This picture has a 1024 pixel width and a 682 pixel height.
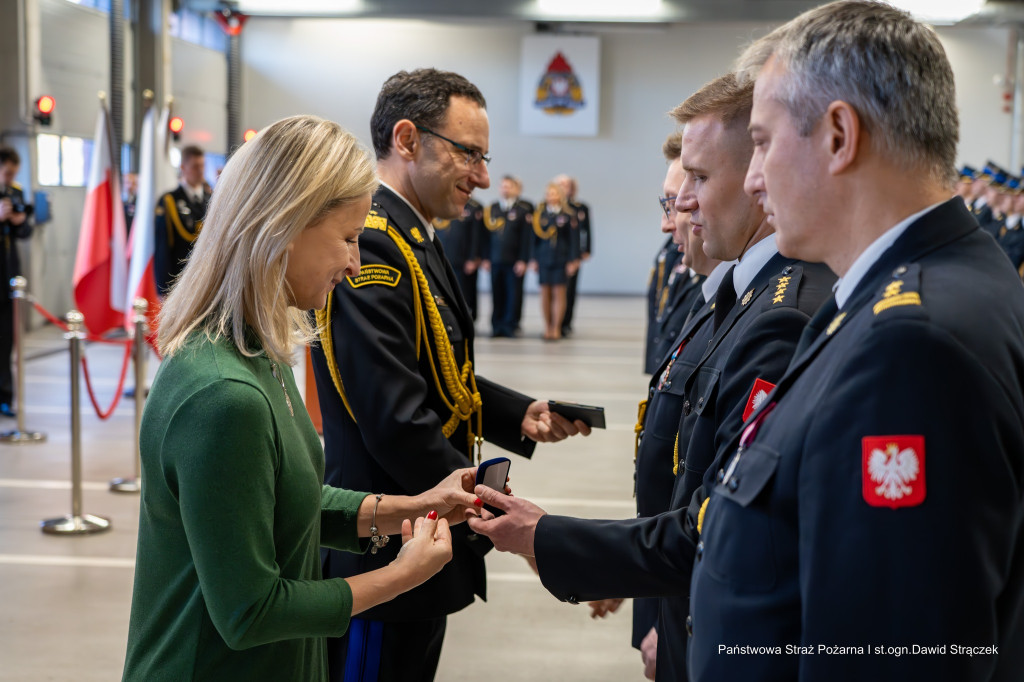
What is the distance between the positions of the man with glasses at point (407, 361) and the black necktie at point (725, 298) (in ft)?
2.35

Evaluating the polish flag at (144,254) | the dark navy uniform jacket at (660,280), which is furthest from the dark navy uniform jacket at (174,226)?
the dark navy uniform jacket at (660,280)

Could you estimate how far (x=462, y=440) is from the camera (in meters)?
2.54

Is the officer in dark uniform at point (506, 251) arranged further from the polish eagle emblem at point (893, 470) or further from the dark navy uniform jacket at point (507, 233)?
the polish eagle emblem at point (893, 470)

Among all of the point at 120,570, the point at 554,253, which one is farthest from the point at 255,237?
the point at 554,253

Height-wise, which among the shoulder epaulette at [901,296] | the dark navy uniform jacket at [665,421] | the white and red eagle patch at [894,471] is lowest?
the dark navy uniform jacket at [665,421]

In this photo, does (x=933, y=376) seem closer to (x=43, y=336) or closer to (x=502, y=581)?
(x=502, y=581)

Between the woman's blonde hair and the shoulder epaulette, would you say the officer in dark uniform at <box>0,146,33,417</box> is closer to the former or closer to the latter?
the woman's blonde hair

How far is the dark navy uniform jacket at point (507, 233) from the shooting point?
13.6 meters

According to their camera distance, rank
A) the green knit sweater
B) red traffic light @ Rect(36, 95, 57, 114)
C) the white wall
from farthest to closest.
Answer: the white wall, red traffic light @ Rect(36, 95, 57, 114), the green knit sweater

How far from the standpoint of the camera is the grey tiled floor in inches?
147

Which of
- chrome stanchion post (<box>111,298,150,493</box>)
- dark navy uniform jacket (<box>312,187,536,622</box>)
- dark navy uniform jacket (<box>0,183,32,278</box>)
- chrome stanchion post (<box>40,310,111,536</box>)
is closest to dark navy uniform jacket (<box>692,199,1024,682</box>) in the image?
dark navy uniform jacket (<box>312,187,536,622</box>)

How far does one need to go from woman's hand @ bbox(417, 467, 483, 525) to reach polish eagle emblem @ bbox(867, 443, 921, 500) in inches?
42.4

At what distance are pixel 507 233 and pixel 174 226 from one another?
19.5 feet

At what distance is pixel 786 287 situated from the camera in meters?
1.62
